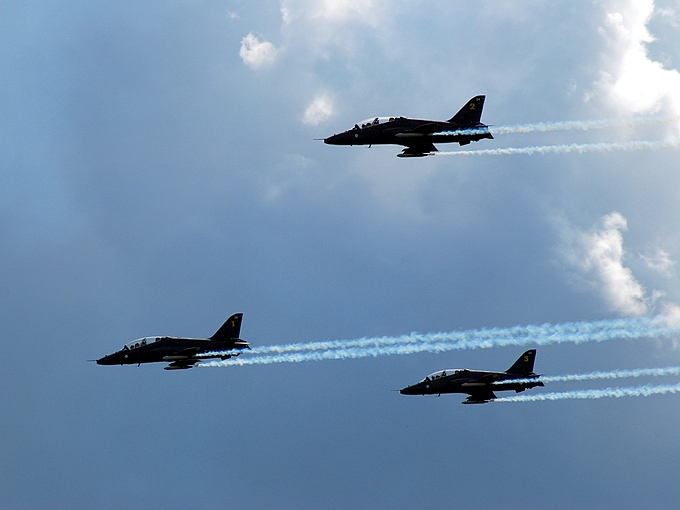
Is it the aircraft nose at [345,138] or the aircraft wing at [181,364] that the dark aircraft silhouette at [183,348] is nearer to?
the aircraft wing at [181,364]

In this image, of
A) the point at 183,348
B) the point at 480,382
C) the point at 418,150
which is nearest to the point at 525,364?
the point at 480,382

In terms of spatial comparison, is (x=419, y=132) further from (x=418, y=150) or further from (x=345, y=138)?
(x=345, y=138)

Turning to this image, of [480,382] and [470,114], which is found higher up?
[470,114]

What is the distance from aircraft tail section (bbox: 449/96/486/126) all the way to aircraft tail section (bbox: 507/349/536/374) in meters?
17.8

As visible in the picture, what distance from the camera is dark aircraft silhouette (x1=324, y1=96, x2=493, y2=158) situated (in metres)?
69.8

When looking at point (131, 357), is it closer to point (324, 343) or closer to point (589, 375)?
point (324, 343)

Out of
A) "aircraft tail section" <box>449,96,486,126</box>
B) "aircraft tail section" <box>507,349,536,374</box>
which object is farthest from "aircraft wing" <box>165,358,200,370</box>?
"aircraft tail section" <box>449,96,486,126</box>

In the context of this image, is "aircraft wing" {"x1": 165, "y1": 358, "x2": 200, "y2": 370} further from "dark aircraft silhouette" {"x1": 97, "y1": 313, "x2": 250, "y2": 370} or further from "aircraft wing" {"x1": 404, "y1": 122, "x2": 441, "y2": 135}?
"aircraft wing" {"x1": 404, "y1": 122, "x2": 441, "y2": 135}

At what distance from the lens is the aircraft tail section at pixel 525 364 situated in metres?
73.8

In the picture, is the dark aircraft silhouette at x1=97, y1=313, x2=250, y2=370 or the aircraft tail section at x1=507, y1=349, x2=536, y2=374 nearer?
the aircraft tail section at x1=507, y1=349, x2=536, y2=374

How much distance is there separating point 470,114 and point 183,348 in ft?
91.0

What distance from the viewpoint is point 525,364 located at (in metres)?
73.9

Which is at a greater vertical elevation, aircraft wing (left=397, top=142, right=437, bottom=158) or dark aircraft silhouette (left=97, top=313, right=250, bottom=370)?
aircraft wing (left=397, top=142, right=437, bottom=158)

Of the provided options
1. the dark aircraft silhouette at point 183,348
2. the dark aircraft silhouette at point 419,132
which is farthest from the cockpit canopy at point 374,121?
the dark aircraft silhouette at point 183,348
